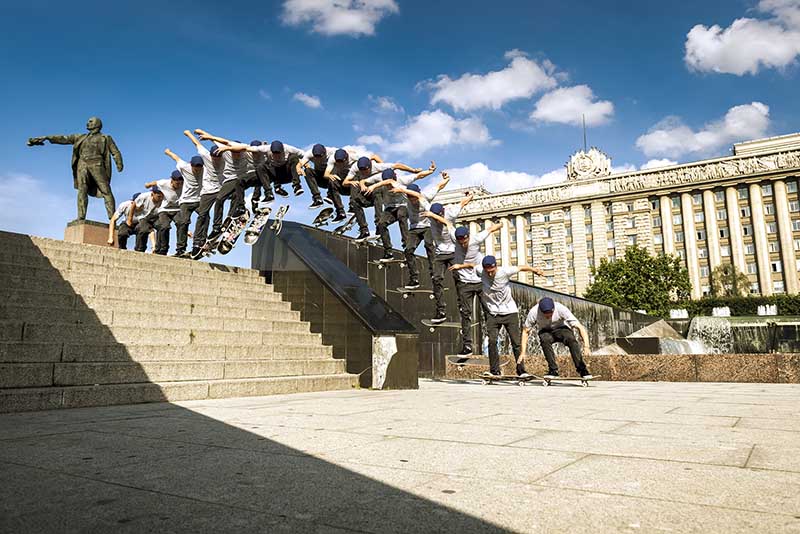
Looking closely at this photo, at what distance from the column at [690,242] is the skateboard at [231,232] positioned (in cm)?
7440

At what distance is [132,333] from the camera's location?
7.21 m

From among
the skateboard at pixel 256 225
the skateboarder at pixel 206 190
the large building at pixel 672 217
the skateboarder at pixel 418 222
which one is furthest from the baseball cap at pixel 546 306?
the large building at pixel 672 217

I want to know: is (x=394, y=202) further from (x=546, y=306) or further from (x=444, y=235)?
(x=546, y=306)

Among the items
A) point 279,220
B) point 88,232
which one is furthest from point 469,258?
point 88,232

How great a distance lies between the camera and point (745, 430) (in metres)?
4.23

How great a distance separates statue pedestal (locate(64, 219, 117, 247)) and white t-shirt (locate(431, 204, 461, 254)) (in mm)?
8813

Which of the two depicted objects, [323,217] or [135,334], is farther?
[323,217]

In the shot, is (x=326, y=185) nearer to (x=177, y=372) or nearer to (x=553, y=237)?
(x=177, y=372)

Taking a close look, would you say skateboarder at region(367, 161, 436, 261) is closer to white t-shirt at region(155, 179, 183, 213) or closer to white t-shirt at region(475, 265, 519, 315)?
white t-shirt at region(475, 265, 519, 315)

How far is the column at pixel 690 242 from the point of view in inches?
2867

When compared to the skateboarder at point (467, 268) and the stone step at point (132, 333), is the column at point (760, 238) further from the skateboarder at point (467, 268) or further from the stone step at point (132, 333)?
the stone step at point (132, 333)

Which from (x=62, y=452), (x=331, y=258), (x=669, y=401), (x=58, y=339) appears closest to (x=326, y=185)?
(x=331, y=258)

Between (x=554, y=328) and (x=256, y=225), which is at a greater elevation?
(x=256, y=225)

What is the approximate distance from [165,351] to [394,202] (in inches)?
216
